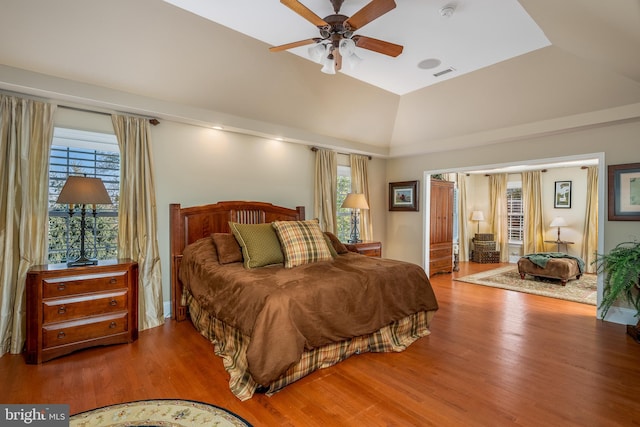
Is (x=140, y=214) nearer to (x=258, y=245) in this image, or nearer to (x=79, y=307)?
(x=79, y=307)

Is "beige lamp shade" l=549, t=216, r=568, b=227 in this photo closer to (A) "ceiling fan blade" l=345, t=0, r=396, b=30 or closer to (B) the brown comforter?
(B) the brown comforter

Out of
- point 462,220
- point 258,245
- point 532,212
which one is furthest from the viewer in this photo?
point 462,220

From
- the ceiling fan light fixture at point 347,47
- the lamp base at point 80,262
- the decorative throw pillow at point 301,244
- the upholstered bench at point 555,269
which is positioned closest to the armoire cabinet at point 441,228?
the upholstered bench at point 555,269

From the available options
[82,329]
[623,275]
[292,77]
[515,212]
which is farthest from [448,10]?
[515,212]

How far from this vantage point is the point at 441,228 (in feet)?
21.6

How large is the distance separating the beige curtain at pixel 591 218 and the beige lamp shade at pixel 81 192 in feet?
29.6

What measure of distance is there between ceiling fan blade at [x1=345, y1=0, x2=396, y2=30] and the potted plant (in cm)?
363

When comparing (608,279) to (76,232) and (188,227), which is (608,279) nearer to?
(188,227)

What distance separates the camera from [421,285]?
10.8 ft

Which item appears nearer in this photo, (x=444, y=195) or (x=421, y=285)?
(x=421, y=285)

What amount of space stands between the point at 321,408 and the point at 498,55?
396 centimetres

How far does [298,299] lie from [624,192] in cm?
414

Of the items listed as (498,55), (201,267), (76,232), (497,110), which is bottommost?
(201,267)

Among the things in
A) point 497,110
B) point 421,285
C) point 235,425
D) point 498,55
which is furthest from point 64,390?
point 497,110
